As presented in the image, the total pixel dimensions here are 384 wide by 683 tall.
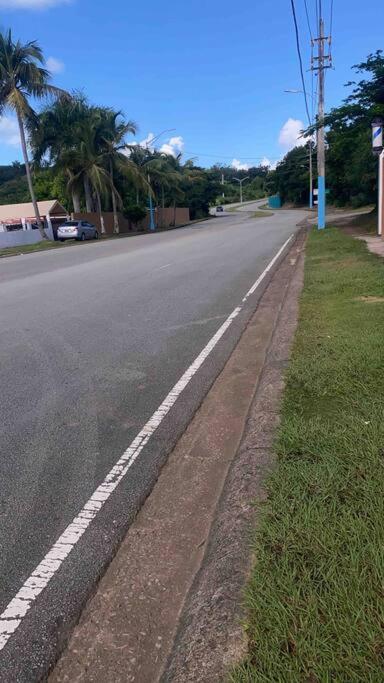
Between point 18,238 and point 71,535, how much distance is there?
121 feet

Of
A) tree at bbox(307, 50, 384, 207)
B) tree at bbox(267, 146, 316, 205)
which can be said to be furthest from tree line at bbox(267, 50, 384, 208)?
tree at bbox(267, 146, 316, 205)

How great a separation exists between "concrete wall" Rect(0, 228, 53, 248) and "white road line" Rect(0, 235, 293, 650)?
33.5 m

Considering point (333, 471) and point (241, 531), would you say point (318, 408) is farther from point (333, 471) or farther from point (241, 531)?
point (241, 531)

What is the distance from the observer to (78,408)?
487 cm

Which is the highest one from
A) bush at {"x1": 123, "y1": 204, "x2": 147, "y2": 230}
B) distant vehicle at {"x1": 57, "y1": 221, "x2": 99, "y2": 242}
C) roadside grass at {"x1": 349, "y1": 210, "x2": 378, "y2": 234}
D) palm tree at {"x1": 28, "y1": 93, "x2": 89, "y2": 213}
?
palm tree at {"x1": 28, "y1": 93, "x2": 89, "y2": 213}

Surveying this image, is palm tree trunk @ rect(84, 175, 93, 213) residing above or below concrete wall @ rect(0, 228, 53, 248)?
above

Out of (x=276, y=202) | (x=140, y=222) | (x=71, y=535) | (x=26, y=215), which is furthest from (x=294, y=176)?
(x=71, y=535)

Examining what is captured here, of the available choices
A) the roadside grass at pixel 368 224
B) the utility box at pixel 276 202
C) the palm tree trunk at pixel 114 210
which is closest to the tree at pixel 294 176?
the utility box at pixel 276 202

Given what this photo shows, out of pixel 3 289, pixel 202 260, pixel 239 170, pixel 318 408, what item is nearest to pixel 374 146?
pixel 202 260

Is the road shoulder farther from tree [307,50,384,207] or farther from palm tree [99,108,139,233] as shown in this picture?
palm tree [99,108,139,233]

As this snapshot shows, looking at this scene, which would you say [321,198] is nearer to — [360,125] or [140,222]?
[360,125]

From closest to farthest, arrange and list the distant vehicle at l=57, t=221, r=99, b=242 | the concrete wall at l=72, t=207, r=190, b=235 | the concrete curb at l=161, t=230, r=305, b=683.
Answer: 1. the concrete curb at l=161, t=230, r=305, b=683
2. the distant vehicle at l=57, t=221, r=99, b=242
3. the concrete wall at l=72, t=207, r=190, b=235

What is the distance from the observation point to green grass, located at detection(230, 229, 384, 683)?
1963 millimetres

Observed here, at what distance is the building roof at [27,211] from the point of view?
155 feet
